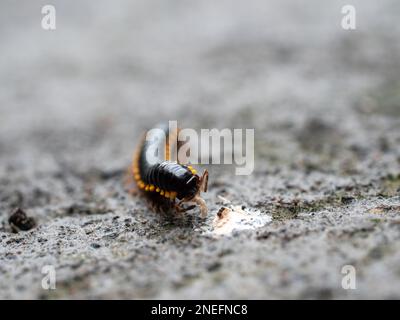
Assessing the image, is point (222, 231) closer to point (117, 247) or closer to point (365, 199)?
point (117, 247)

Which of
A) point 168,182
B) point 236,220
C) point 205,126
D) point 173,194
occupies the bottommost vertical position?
point 236,220

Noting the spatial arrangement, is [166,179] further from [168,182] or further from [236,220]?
[236,220]

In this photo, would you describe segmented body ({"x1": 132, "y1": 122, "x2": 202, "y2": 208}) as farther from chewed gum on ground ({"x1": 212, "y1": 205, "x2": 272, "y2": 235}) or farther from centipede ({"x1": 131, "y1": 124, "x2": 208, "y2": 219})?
chewed gum on ground ({"x1": 212, "y1": 205, "x2": 272, "y2": 235})

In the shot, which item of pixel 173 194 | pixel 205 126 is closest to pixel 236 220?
pixel 173 194

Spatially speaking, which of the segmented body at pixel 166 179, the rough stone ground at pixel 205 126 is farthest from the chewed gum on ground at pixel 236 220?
the segmented body at pixel 166 179

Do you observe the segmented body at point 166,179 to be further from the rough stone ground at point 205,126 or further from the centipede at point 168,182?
the rough stone ground at point 205,126

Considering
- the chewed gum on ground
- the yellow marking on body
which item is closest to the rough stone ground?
the chewed gum on ground

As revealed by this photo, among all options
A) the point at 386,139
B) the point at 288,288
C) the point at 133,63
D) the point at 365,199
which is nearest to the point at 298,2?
the point at 133,63
